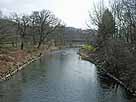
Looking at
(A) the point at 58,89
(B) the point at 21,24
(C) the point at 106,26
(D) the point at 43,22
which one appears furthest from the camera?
(D) the point at 43,22

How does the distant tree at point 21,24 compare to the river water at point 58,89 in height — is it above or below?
above

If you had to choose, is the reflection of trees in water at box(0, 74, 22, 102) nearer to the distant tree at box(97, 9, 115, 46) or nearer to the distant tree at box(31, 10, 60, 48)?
the distant tree at box(97, 9, 115, 46)

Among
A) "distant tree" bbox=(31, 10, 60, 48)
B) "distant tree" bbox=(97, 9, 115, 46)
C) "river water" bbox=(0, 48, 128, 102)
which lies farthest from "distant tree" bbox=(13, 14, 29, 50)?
"river water" bbox=(0, 48, 128, 102)

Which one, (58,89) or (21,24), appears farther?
(21,24)

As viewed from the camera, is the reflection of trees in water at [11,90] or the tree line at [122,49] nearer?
the reflection of trees in water at [11,90]

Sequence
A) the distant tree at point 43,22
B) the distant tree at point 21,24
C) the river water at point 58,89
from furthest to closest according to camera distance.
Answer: the distant tree at point 43,22
the distant tree at point 21,24
the river water at point 58,89

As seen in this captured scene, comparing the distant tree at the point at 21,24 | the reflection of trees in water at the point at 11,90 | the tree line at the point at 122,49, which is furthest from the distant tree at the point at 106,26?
the reflection of trees in water at the point at 11,90

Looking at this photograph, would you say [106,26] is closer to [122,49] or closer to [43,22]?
[43,22]

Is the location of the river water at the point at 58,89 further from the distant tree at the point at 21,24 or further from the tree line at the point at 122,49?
the distant tree at the point at 21,24

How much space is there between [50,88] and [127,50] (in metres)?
8.48

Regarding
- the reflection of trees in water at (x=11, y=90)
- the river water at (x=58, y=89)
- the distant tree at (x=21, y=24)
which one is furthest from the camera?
the distant tree at (x=21, y=24)

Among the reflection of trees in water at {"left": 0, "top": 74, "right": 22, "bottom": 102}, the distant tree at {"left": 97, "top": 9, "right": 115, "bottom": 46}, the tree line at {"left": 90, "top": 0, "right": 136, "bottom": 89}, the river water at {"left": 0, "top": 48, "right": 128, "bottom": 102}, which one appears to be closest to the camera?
Answer: the reflection of trees in water at {"left": 0, "top": 74, "right": 22, "bottom": 102}

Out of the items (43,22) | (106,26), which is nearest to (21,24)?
(43,22)

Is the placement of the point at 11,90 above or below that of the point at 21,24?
below
